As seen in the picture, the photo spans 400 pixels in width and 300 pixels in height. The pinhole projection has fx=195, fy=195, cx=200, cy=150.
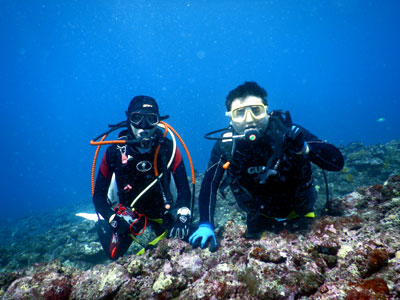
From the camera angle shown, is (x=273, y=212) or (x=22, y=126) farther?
(x=22, y=126)

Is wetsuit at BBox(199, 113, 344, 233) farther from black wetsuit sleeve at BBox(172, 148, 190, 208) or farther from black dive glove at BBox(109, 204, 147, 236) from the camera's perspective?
black dive glove at BBox(109, 204, 147, 236)

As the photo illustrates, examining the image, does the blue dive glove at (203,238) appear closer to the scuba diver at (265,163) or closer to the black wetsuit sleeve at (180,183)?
the scuba diver at (265,163)

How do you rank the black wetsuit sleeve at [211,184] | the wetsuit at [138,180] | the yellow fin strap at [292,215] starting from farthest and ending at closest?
1. the wetsuit at [138,180]
2. the black wetsuit sleeve at [211,184]
3. the yellow fin strap at [292,215]

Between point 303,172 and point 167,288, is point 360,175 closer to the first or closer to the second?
point 303,172

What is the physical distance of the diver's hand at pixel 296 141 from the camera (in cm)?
280

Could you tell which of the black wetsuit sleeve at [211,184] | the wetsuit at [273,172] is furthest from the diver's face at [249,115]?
the black wetsuit sleeve at [211,184]

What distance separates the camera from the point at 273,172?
9.36 feet

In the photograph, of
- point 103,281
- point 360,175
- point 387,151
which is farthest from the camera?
point 387,151

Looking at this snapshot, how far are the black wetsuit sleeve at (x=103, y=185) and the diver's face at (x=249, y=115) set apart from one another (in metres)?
2.89

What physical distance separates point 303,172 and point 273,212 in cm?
83

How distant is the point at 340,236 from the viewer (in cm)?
219

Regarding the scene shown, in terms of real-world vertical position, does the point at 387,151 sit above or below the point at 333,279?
below

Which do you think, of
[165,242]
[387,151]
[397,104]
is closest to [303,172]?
[165,242]

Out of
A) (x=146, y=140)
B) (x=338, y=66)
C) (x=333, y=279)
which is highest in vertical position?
(x=338, y=66)
